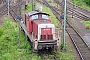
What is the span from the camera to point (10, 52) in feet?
71.9

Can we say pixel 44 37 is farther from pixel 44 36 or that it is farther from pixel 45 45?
pixel 45 45

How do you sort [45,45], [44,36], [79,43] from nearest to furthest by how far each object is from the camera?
[45,45], [44,36], [79,43]

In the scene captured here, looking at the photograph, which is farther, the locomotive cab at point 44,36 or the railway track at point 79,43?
the railway track at point 79,43

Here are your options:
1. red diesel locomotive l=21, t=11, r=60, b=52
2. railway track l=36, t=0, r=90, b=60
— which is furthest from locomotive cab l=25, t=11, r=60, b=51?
railway track l=36, t=0, r=90, b=60

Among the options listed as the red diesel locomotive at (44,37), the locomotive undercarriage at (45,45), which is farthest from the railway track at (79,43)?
the red diesel locomotive at (44,37)

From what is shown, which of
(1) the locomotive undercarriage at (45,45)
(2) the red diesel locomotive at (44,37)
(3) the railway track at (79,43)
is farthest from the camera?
(3) the railway track at (79,43)

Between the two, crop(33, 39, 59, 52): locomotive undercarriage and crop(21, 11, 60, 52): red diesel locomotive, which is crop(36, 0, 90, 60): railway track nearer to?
crop(33, 39, 59, 52): locomotive undercarriage

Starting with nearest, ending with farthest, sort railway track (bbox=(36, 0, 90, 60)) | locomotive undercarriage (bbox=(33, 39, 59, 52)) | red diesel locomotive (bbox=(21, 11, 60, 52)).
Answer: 1. locomotive undercarriage (bbox=(33, 39, 59, 52))
2. red diesel locomotive (bbox=(21, 11, 60, 52))
3. railway track (bbox=(36, 0, 90, 60))

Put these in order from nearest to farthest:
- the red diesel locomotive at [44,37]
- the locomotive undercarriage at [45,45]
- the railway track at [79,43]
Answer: the locomotive undercarriage at [45,45]
the red diesel locomotive at [44,37]
the railway track at [79,43]

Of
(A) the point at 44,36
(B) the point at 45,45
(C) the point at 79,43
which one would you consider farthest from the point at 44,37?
(C) the point at 79,43

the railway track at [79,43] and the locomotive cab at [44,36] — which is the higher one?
the locomotive cab at [44,36]

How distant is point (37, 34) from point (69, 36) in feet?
22.6

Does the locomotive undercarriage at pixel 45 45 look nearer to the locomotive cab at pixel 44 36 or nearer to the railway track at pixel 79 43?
the locomotive cab at pixel 44 36

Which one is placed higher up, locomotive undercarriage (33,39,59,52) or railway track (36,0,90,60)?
locomotive undercarriage (33,39,59,52)
